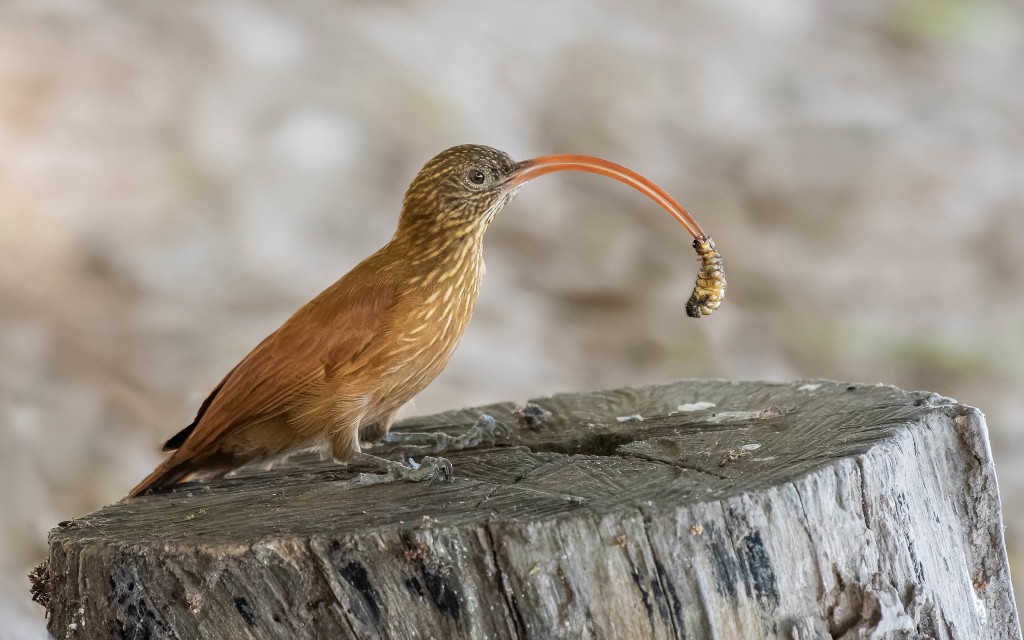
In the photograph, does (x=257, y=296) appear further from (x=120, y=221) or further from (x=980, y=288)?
(x=980, y=288)

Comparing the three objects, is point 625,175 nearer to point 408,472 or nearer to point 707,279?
point 707,279

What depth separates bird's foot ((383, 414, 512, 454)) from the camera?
2.88 m

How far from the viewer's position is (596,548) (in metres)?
2.08

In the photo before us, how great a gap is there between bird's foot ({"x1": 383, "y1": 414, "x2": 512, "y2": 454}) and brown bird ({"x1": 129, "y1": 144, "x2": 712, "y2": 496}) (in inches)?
5.5

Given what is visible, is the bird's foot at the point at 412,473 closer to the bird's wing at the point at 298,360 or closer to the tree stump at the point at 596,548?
the tree stump at the point at 596,548

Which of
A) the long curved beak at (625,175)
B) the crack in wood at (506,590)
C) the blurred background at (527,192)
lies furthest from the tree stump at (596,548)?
the blurred background at (527,192)

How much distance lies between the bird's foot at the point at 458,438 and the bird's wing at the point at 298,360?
0.36 m

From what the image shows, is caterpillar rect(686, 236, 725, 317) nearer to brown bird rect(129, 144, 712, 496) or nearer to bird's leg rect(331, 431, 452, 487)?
brown bird rect(129, 144, 712, 496)

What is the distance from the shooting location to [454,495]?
7.61 feet

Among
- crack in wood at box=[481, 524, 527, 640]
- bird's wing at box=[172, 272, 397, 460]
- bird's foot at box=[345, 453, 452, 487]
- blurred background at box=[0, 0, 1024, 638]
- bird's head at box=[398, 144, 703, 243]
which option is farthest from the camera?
blurred background at box=[0, 0, 1024, 638]

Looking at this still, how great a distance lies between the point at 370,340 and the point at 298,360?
0.18 metres

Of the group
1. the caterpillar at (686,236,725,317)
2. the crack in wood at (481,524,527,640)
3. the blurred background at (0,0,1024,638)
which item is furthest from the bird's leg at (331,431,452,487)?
the blurred background at (0,0,1024,638)

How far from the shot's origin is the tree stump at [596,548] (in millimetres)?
2096

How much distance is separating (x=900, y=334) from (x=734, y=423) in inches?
136
